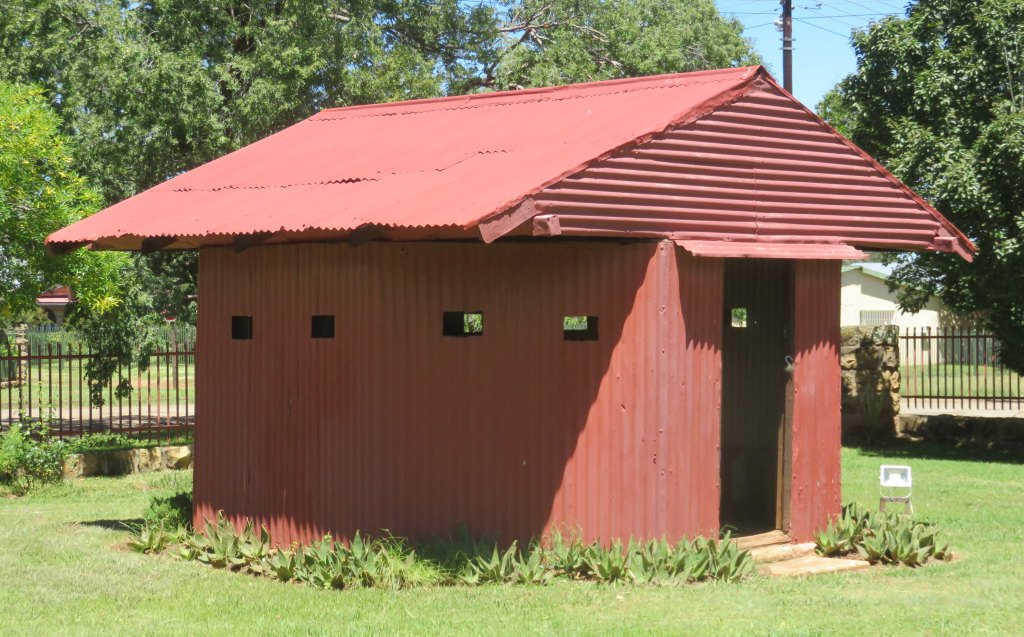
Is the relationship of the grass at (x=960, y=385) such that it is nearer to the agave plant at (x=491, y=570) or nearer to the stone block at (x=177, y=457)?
the stone block at (x=177, y=457)

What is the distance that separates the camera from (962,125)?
61.7 feet

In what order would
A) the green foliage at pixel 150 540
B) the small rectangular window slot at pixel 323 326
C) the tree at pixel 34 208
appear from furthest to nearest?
1. the tree at pixel 34 208
2. the green foliage at pixel 150 540
3. the small rectangular window slot at pixel 323 326

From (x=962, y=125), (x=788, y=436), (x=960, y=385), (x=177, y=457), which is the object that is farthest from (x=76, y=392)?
(x=788, y=436)

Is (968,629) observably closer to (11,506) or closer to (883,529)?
(883,529)

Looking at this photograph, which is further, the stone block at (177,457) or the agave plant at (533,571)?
the stone block at (177,457)

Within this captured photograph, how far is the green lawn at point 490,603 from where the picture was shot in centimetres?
834

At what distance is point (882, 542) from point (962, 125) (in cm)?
964

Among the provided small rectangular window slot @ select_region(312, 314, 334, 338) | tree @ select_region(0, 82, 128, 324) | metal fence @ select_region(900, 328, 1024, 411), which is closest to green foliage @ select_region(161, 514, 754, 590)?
small rectangular window slot @ select_region(312, 314, 334, 338)

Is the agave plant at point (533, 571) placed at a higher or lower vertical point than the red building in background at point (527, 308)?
lower

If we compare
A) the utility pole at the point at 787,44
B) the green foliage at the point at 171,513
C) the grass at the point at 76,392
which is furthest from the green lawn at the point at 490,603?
the utility pole at the point at 787,44

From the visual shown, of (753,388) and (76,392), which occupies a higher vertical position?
(753,388)

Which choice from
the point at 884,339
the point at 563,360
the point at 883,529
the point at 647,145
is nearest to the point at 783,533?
the point at 883,529

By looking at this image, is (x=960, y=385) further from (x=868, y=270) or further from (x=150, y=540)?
(x=868, y=270)

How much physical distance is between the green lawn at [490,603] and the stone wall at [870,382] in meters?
9.84
